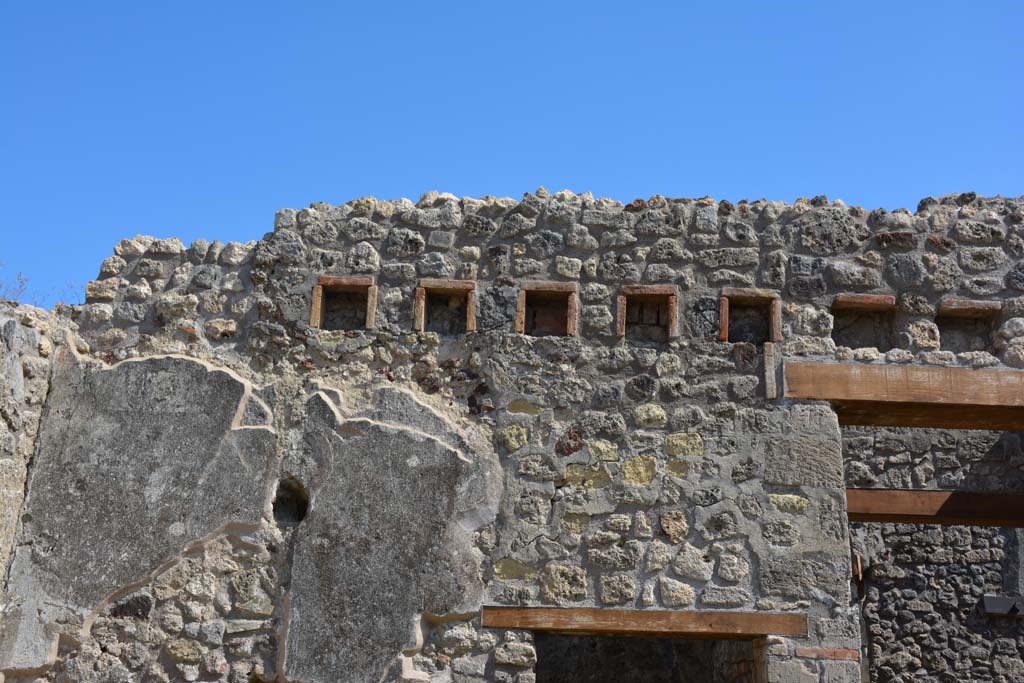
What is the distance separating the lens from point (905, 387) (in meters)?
5.22

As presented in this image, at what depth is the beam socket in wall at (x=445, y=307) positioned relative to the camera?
534cm

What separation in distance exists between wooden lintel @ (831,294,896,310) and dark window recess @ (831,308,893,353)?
7 centimetres

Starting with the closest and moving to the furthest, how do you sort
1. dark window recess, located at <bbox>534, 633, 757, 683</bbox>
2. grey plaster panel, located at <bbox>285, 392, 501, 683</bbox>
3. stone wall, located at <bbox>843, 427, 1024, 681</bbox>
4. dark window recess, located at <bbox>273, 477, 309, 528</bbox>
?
1. grey plaster panel, located at <bbox>285, 392, 501, 683</bbox>
2. dark window recess, located at <bbox>273, 477, 309, 528</bbox>
3. dark window recess, located at <bbox>534, 633, 757, 683</bbox>
4. stone wall, located at <bbox>843, 427, 1024, 681</bbox>

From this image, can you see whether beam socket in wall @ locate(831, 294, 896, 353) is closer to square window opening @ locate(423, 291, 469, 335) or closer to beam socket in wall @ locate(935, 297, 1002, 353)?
beam socket in wall @ locate(935, 297, 1002, 353)

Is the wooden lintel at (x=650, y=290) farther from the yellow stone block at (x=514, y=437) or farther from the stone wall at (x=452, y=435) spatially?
the yellow stone block at (x=514, y=437)

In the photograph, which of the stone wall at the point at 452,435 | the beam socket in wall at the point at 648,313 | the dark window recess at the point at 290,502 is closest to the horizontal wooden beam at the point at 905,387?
the stone wall at the point at 452,435

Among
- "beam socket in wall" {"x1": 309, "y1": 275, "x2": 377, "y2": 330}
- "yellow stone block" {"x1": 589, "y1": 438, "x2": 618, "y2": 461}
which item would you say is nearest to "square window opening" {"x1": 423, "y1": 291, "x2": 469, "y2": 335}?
"beam socket in wall" {"x1": 309, "y1": 275, "x2": 377, "y2": 330}

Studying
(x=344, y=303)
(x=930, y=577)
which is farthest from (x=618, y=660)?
(x=344, y=303)

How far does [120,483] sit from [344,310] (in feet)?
4.42

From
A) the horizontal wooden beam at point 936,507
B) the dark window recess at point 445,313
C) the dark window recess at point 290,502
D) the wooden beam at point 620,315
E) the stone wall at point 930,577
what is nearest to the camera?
the dark window recess at point 290,502

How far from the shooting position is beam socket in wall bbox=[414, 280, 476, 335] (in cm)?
534

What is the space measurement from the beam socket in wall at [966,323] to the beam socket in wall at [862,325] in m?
0.25

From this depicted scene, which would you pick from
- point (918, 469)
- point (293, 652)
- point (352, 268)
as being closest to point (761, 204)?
point (352, 268)

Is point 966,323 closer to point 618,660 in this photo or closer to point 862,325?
point 862,325
